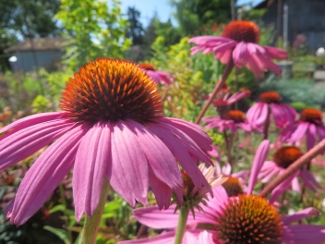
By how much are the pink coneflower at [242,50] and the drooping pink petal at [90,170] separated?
2.17 feet

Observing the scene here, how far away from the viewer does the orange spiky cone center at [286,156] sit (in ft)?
3.47

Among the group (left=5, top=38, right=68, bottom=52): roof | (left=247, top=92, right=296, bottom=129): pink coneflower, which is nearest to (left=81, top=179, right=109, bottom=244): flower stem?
(left=247, top=92, right=296, bottom=129): pink coneflower

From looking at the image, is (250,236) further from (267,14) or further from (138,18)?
(138,18)

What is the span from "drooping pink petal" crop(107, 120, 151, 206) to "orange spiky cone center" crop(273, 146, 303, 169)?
782 millimetres

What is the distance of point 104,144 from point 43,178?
0.22ft

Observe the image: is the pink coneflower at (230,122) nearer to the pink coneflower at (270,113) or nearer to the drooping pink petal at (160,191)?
the pink coneflower at (270,113)

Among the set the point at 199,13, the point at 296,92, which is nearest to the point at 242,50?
the point at 296,92

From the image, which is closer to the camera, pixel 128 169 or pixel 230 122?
pixel 128 169

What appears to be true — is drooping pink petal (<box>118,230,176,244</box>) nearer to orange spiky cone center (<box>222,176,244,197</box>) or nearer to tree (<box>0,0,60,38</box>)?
orange spiky cone center (<box>222,176,244,197</box>)

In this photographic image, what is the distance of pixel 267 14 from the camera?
15375 millimetres

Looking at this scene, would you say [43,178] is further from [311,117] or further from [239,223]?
[311,117]

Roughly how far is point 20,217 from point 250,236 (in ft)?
1.27

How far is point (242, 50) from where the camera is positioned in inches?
39.9

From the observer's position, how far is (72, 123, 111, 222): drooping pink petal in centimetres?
32
